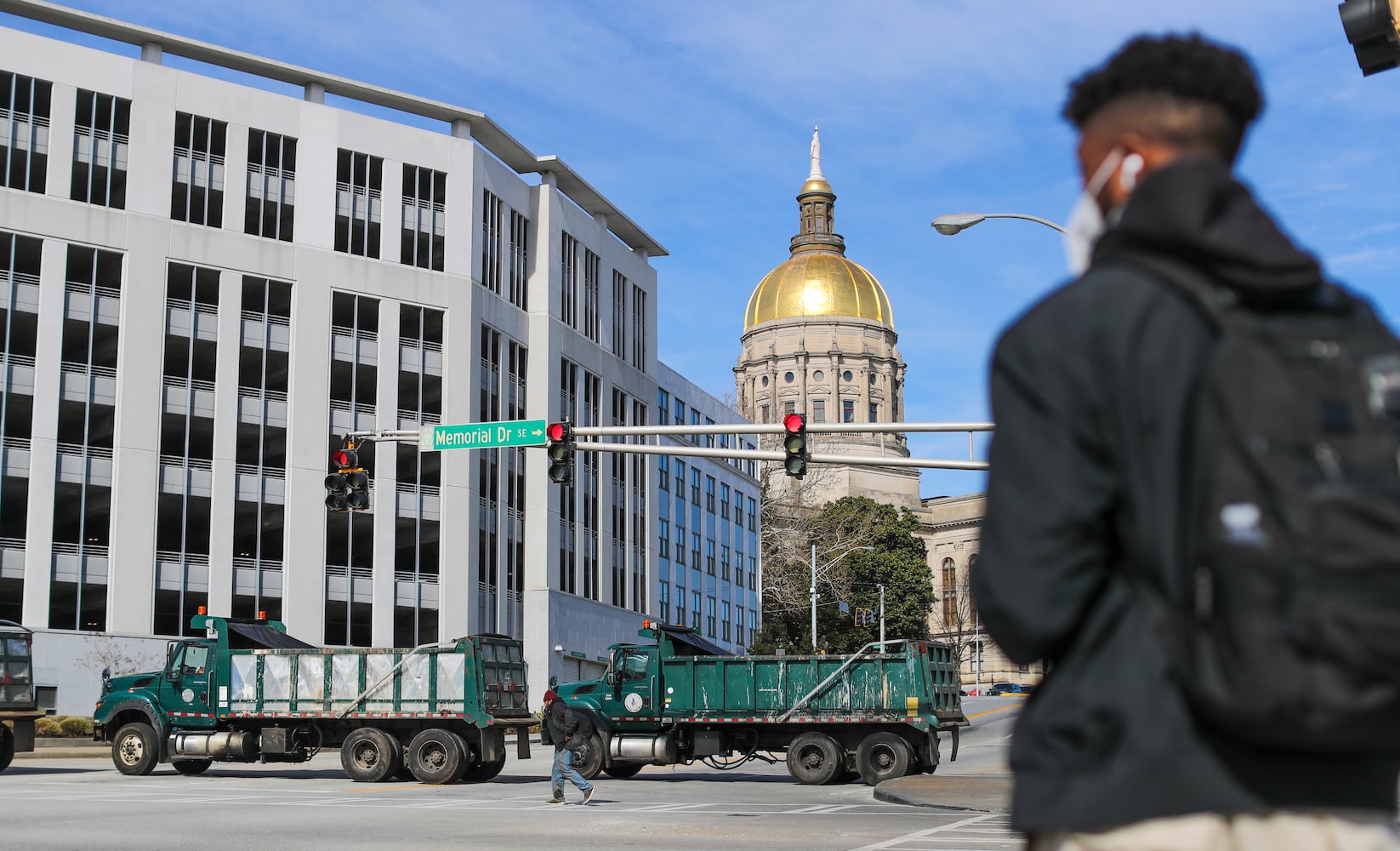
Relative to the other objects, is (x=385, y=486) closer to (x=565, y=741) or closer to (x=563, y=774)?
(x=565, y=741)

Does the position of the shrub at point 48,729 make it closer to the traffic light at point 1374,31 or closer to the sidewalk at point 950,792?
the sidewalk at point 950,792

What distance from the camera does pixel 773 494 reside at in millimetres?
104062

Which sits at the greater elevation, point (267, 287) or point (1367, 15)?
point (267, 287)

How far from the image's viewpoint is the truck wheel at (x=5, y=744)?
94.9 ft

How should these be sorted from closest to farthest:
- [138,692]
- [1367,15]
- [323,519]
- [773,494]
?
[1367,15] < [138,692] < [323,519] < [773,494]

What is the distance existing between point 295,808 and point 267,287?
36452 millimetres

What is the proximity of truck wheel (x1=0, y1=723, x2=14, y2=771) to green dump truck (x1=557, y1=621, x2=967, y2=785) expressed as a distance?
10.8 m

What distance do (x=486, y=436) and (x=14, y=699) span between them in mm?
11002

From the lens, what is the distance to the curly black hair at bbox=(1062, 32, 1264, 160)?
9.12 feet

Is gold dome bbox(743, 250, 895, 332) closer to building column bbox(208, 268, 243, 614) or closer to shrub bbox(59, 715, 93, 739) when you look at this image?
building column bbox(208, 268, 243, 614)

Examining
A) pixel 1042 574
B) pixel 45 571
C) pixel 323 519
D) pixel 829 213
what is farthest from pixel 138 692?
pixel 829 213

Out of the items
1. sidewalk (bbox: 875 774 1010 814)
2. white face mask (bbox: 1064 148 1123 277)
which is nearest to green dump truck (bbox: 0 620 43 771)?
sidewalk (bbox: 875 774 1010 814)

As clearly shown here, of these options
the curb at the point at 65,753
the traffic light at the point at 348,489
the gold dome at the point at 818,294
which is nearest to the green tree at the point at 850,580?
the gold dome at the point at 818,294

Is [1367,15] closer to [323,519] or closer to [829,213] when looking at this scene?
[323,519]
